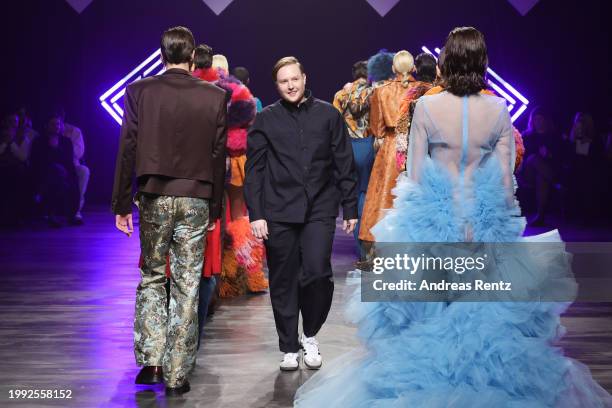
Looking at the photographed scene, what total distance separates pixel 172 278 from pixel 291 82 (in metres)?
1.07

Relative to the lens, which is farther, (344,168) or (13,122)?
(13,122)

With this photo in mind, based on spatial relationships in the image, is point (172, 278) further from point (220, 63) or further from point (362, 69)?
point (362, 69)

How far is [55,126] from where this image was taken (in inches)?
422

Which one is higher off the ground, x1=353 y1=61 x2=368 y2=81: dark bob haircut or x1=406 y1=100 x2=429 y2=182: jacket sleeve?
x1=353 y1=61 x2=368 y2=81: dark bob haircut

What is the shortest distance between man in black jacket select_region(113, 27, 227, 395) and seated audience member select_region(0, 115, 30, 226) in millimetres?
7535

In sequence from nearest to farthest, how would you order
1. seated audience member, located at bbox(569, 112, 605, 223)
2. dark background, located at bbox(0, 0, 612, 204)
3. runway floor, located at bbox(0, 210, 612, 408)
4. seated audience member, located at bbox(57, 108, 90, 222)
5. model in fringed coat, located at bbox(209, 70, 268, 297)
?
runway floor, located at bbox(0, 210, 612, 408) < model in fringed coat, located at bbox(209, 70, 268, 297) < seated audience member, located at bbox(57, 108, 90, 222) < seated audience member, located at bbox(569, 112, 605, 223) < dark background, located at bbox(0, 0, 612, 204)

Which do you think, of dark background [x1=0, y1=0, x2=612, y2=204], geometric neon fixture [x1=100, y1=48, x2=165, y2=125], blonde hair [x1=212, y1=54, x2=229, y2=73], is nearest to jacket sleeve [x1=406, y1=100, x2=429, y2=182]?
blonde hair [x1=212, y1=54, x2=229, y2=73]

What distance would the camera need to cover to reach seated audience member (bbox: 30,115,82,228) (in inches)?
429

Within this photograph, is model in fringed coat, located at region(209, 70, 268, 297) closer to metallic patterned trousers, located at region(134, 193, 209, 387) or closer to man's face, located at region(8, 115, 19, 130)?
metallic patterned trousers, located at region(134, 193, 209, 387)

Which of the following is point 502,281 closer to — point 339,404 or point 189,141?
point 339,404

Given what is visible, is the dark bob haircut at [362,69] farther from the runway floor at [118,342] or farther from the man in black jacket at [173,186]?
the man in black jacket at [173,186]

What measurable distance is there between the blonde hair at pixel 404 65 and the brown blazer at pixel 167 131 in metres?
2.76

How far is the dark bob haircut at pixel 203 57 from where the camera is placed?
529cm

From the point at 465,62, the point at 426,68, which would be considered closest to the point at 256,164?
the point at 465,62
